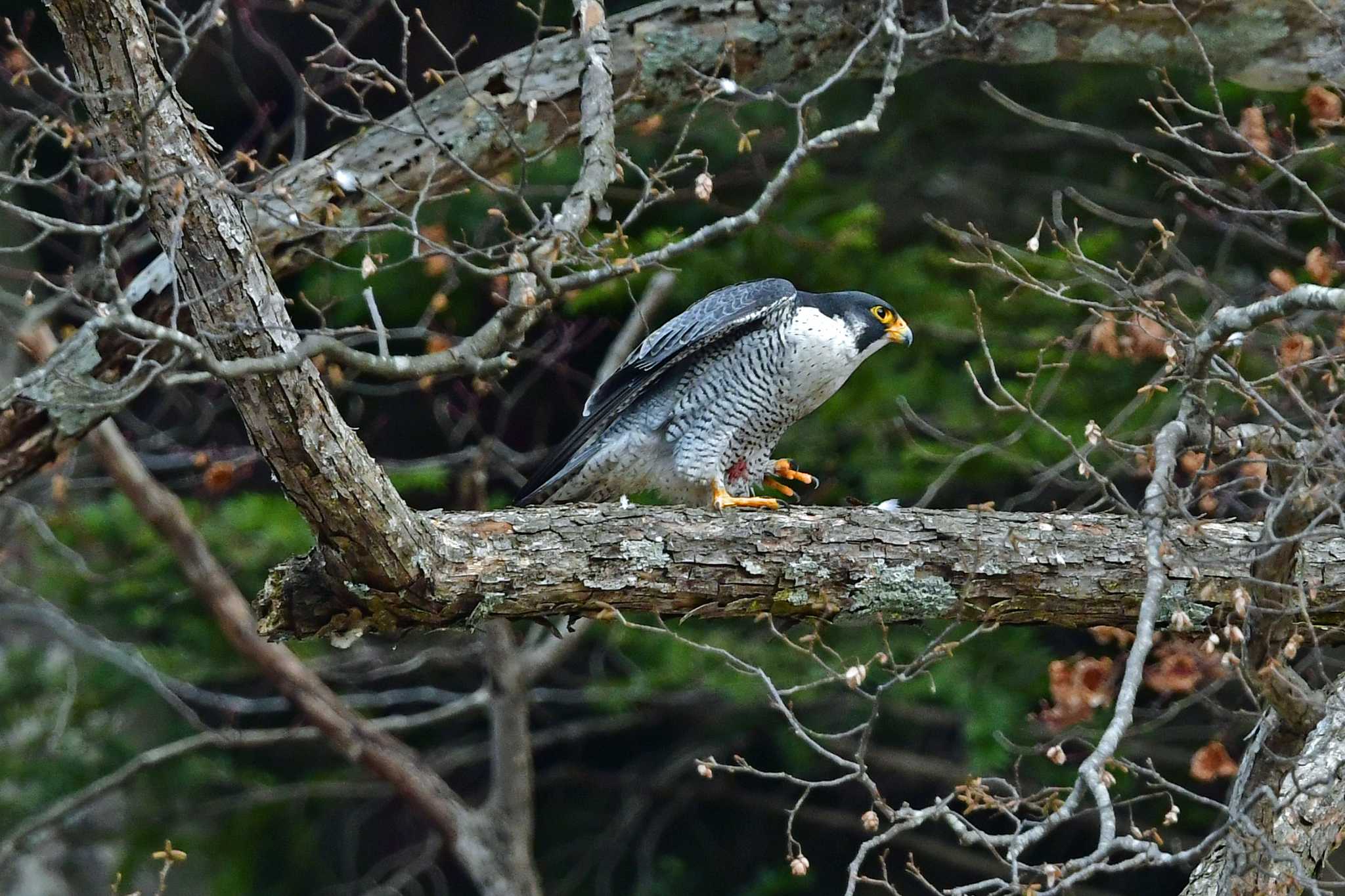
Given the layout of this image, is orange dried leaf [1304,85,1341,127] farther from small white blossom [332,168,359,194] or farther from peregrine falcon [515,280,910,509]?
small white blossom [332,168,359,194]

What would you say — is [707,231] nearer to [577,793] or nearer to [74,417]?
[74,417]

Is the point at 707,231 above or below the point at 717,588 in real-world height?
above

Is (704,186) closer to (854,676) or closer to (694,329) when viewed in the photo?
(694,329)

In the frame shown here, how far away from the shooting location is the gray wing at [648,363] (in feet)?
14.5

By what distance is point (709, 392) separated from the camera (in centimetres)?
457

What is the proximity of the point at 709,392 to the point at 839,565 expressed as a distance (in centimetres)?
110

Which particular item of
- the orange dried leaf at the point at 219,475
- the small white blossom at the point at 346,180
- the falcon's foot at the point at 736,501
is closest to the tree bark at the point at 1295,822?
the falcon's foot at the point at 736,501

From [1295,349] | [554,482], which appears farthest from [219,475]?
[1295,349]

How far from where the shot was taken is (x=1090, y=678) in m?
4.49

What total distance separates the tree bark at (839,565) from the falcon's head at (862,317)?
1097mm

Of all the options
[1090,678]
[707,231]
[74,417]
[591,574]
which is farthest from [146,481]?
[1090,678]

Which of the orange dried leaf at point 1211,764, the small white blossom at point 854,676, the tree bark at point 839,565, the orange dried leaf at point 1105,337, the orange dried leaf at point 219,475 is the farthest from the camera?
the orange dried leaf at point 219,475

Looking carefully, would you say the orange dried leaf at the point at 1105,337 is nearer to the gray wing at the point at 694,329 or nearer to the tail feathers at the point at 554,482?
the gray wing at the point at 694,329

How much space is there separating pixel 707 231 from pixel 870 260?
328cm
